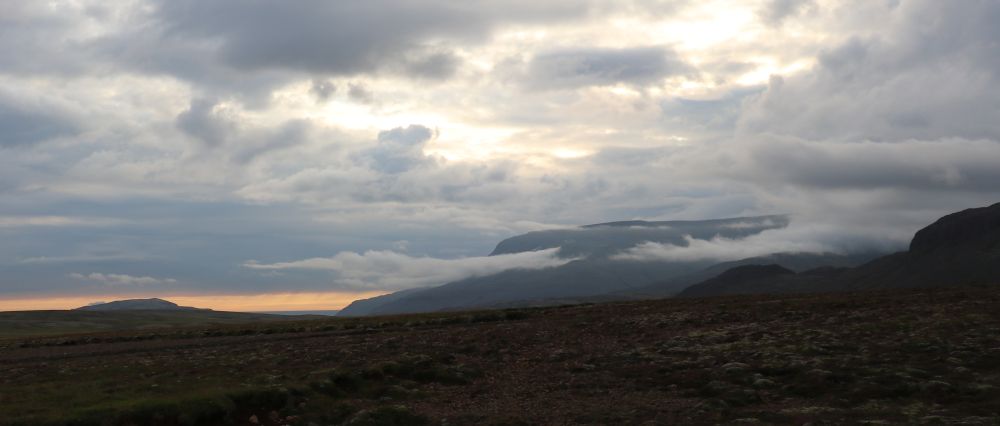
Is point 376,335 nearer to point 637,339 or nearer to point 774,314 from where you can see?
point 637,339

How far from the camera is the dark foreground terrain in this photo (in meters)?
35.4

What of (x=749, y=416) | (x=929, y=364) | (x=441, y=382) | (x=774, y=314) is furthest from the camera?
(x=774, y=314)

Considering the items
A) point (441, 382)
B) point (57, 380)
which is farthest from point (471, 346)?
point (57, 380)

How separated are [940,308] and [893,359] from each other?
2649 cm

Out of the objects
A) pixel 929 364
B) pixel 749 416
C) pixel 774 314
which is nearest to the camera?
pixel 749 416

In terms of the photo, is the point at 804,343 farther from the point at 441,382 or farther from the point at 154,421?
the point at 154,421

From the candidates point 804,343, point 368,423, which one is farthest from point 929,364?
point 368,423

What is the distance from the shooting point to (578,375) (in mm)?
47688

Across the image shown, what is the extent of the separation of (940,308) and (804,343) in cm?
2250

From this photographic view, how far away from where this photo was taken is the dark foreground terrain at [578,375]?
1395 inches

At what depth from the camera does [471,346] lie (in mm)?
61219

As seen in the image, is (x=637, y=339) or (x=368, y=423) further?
(x=637, y=339)

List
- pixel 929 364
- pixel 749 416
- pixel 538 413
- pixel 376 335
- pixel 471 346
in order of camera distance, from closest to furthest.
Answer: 1. pixel 749 416
2. pixel 538 413
3. pixel 929 364
4. pixel 471 346
5. pixel 376 335

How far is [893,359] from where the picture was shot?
4403 centimetres
